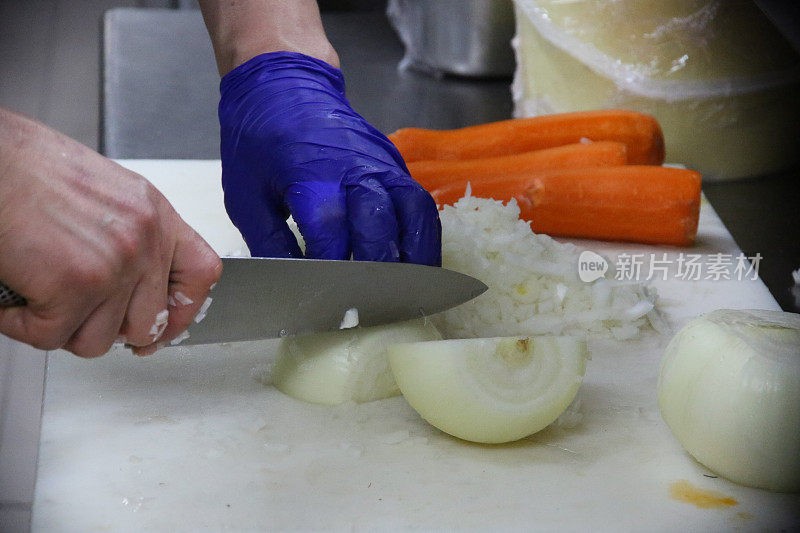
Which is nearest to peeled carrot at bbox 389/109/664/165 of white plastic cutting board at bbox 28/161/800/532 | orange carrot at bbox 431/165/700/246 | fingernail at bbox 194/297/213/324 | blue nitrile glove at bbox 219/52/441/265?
orange carrot at bbox 431/165/700/246

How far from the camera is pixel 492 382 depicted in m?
1.12

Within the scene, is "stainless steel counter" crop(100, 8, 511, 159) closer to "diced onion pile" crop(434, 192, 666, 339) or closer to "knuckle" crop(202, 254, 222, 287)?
"diced onion pile" crop(434, 192, 666, 339)

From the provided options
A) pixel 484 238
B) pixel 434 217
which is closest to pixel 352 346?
pixel 434 217

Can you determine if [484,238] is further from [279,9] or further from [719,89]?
[719,89]

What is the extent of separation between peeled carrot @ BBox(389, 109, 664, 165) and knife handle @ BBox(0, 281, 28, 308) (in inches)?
47.9

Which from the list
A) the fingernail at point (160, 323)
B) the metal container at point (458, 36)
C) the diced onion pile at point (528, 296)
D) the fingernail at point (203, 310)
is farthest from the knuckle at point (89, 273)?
the metal container at point (458, 36)

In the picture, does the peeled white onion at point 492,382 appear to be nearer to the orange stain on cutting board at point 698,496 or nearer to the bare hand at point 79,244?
the orange stain on cutting board at point 698,496

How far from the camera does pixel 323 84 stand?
5.26 ft

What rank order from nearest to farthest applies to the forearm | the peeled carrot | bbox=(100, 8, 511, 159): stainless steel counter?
the forearm → the peeled carrot → bbox=(100, 8, 511, 159): stainless steel counter

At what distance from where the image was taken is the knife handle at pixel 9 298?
905 millimetres

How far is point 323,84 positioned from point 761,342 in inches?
35.8

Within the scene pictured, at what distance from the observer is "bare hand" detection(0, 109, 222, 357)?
87cm

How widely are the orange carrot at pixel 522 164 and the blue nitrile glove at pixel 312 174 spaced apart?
353 mm

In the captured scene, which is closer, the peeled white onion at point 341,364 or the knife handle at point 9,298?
the knife handle at point 9,298
